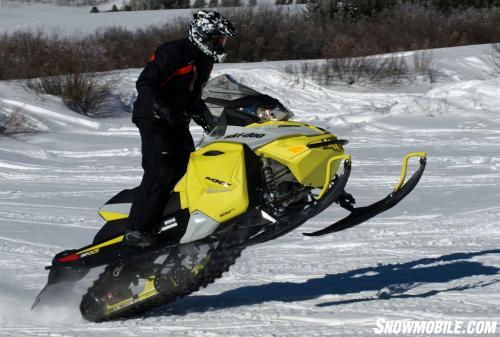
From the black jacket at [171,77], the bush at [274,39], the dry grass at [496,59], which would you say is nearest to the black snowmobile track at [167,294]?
the black jacket at [171,77]

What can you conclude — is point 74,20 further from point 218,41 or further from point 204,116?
point 218,41

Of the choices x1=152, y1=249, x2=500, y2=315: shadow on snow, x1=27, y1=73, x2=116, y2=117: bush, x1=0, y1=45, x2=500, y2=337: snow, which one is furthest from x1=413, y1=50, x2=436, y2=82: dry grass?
x1=152, y1=249, x2=500, y2=315: shadow on snow

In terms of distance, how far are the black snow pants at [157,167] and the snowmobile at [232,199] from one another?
3.2 inches

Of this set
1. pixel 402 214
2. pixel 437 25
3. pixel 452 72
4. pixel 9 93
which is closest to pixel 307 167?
pixel 402 214

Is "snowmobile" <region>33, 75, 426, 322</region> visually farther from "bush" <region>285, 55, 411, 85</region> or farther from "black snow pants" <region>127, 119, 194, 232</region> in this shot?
"bush" <region>285, 55, 411, 85</region>

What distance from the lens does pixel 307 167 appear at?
496 cm

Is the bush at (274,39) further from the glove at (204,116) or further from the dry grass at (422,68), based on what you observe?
the glove at (204,116)

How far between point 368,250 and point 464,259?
34.7 inches

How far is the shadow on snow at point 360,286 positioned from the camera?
5.62 metres

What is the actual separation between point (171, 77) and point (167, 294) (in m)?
1.33

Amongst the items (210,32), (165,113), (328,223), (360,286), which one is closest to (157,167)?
(165,113)

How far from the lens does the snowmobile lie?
500cm

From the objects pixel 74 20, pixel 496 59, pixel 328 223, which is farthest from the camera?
pixel 74 20

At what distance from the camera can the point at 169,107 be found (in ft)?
17.0
